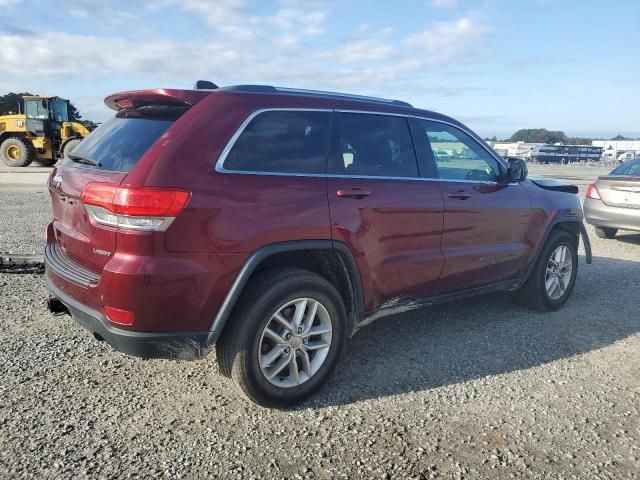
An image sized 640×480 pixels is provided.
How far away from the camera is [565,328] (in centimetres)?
480

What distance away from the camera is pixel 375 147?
377cm

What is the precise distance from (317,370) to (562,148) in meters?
68.2

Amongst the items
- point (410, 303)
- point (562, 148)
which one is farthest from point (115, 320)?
point (562, 148)

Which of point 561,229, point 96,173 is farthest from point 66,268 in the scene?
point 561,229

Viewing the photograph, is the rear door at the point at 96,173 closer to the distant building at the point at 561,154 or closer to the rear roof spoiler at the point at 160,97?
the rear roof spoiler at the point at 160,97

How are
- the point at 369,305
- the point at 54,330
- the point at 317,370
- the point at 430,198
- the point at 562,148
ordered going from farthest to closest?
the point at 562,148 → the point at 54,330 → the point at 430,198 → the point at 369,305 → the point at 317,370

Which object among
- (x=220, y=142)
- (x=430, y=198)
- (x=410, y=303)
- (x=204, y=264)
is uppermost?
(x=220, y=142)

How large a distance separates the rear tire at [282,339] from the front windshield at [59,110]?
21627mm

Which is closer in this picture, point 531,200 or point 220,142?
point 220,142

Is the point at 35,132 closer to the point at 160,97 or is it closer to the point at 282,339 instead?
the point at 160,97

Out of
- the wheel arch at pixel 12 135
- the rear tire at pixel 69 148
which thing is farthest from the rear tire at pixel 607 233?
the wheel arch at pixel 12 135

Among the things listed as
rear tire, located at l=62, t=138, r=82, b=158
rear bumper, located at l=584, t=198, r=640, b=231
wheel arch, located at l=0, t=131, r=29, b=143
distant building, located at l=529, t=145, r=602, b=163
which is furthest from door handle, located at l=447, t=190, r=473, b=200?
distant building, located at l=529, t=145, r=602, b=163

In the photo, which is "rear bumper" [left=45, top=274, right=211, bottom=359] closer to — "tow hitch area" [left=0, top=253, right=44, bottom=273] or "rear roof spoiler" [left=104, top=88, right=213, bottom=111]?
"rear roof spoiler" [left=104, top=88, right=213, bottom=111]

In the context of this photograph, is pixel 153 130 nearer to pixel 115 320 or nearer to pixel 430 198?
pixel 115 320
